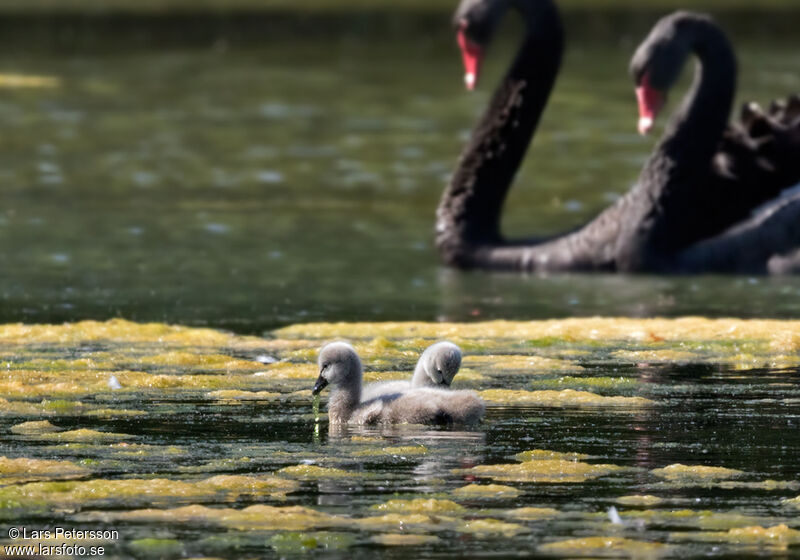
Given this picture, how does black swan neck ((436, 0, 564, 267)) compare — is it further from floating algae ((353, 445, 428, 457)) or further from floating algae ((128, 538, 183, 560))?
floating algae ((128, 538, 183, 560))

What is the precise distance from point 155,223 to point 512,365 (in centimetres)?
766

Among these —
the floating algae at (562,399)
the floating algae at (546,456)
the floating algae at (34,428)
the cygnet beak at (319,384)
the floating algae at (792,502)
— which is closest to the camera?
the floating algae at (792,502)

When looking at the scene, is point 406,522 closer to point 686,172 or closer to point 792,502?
point 792,502

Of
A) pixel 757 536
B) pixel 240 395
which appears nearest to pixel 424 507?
pixel 757 536

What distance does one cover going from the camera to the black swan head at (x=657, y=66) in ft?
46.9

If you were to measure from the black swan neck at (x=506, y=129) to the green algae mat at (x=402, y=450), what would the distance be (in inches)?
161

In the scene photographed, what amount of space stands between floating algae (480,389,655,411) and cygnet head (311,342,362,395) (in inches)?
29.2

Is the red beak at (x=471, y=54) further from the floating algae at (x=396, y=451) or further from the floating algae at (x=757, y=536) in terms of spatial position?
the floating algae at (x=757, y=536)

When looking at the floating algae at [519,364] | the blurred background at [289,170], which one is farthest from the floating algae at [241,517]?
the blurred background at [289,170]

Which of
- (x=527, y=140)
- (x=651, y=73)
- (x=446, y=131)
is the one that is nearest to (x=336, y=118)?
(x=446, y=131)

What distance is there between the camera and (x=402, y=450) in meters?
7.59

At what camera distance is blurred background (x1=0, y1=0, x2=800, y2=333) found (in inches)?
520

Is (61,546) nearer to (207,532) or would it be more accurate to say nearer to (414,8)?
(207,532)

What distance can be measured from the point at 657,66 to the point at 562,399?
19.6 ft
